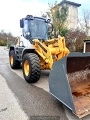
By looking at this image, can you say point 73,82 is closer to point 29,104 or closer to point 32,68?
point 29,104

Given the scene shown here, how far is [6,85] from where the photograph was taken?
6.05 metres

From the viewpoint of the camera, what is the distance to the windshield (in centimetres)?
753

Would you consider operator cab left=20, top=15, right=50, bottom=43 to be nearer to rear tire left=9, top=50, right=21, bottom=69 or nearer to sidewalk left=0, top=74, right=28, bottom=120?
rear tire left=9, top=50, right=21, bottom=69

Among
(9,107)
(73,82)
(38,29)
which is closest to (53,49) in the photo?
(38,29)

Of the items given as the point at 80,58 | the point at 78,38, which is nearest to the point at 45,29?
the point at 80,58

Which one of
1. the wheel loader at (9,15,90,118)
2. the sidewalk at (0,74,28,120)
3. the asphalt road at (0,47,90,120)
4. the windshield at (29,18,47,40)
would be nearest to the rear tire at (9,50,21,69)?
the wheel loader at (9,15,90,118)

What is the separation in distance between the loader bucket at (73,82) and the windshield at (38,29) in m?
2.92

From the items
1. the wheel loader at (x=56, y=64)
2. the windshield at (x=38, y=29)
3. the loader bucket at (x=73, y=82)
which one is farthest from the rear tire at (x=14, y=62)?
the loader bucket at (x=73, y=82)

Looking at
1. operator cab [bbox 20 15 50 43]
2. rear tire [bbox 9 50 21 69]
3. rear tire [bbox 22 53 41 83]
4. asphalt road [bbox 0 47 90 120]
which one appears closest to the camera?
asphalt road [bbox 0 47 90 120]

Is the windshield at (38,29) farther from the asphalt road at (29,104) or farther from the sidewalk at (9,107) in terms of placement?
the sidewalk at (9,107)

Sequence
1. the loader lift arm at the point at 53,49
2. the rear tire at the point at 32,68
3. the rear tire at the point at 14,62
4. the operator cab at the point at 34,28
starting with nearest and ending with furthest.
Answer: the rear tire at the point at 32,68 → the loader lift arm at the point at 53,49 → the operator cab at the point at 34,28 → the rear tire at the point at 14,62

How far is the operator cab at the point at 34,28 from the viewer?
7511mm

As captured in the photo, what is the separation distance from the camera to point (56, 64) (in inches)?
162

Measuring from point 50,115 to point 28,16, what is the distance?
15.6 ft
